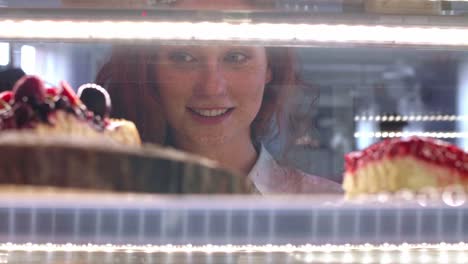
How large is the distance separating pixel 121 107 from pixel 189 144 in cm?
25

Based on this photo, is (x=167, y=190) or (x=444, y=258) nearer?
(x=167, y=190)

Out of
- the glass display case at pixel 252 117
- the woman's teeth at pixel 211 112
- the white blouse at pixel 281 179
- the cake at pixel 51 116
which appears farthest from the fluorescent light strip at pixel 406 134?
the cake at pixel 51 116

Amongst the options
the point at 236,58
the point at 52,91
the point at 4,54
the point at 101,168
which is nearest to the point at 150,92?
the point at 236,58

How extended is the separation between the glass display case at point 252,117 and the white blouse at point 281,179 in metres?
0.01

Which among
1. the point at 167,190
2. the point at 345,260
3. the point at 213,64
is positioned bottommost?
the point at 345,260

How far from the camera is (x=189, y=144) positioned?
2465 millimetres

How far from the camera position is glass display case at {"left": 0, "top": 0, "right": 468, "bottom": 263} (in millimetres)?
1159

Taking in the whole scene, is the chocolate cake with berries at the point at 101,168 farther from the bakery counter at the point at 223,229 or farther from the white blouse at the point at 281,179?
the white blouse at the point at 281,179

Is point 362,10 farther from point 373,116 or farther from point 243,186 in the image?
point 373,116

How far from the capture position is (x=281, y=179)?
2598mm

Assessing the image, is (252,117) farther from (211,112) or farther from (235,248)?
(235,248)

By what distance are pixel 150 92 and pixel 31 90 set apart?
1110 mm

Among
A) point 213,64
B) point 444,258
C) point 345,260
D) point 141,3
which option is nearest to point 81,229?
point 345,260

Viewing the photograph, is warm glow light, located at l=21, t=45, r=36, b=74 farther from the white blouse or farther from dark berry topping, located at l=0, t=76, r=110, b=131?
dark berry topping, located at l=0, t=76, r=110, b=131
